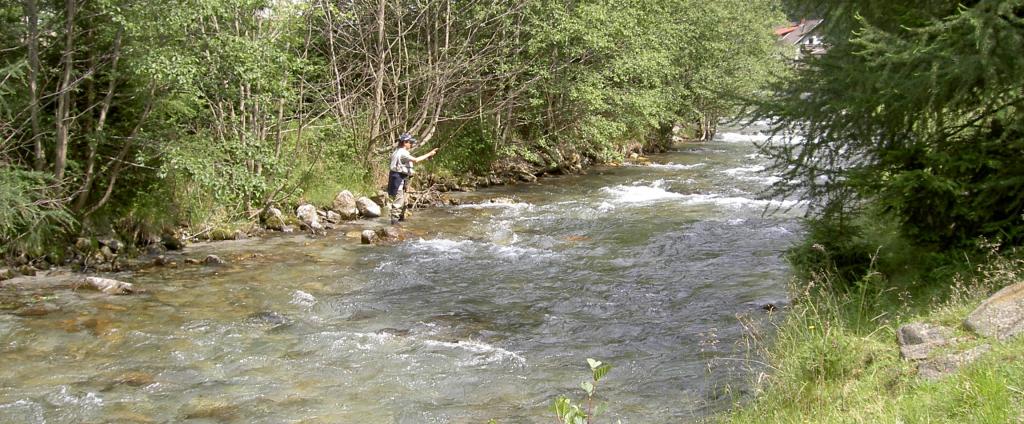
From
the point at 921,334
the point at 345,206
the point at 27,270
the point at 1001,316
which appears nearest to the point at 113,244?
the point at 27,270

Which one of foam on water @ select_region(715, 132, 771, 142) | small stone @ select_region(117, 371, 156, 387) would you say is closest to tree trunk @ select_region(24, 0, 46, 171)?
small stone @ select_region(117, 371, 156, 387)

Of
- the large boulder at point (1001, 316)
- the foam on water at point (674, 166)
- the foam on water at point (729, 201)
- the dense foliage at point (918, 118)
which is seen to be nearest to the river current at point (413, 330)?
the large boulder at point (1001, 316)

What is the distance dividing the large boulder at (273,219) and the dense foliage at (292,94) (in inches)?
9.3

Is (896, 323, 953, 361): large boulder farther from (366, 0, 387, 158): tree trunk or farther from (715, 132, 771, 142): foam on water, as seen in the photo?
(715, 132, 771, 142): foam on water

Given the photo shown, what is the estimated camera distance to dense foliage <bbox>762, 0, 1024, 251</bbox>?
284 inches

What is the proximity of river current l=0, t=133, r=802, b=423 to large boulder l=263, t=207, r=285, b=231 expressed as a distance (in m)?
0.90

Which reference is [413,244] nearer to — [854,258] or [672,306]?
[672,306]

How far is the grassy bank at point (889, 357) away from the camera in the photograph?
462 cm

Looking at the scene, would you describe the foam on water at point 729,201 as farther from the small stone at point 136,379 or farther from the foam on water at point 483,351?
the small stone at point 136,379

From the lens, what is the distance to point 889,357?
19.4ft

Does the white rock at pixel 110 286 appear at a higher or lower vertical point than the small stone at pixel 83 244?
lower

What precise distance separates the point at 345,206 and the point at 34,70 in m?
8.05

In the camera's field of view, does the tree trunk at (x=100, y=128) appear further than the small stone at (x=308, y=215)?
No

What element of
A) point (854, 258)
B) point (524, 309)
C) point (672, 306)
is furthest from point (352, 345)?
point (854, 258)
